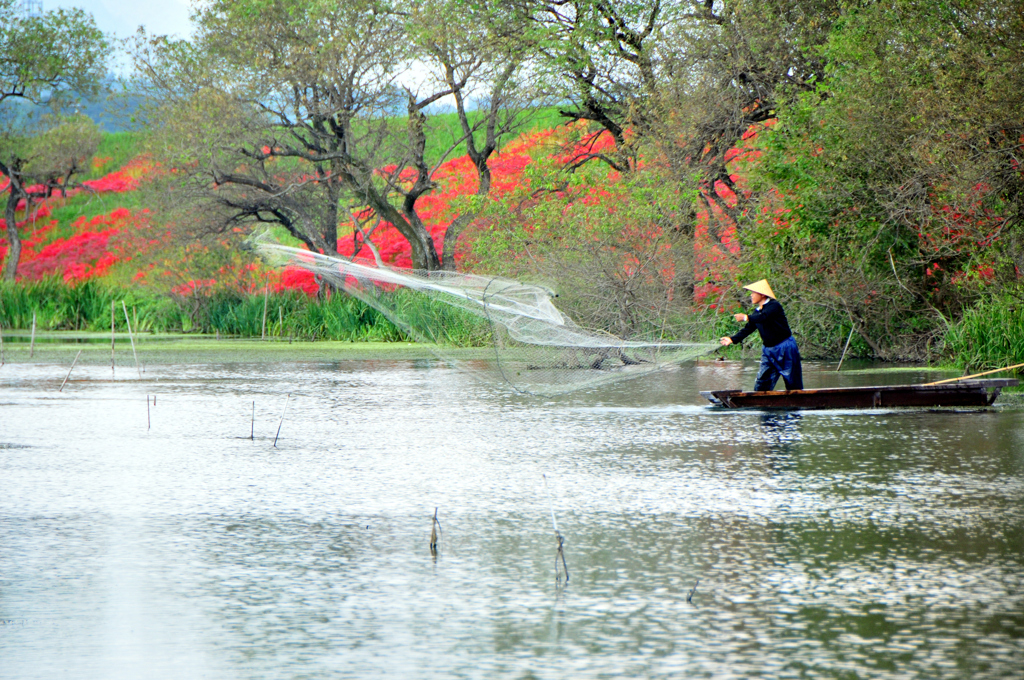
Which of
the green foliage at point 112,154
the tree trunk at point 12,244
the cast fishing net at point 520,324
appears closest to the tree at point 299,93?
the cast fishing net at point 520,324

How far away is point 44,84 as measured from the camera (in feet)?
158

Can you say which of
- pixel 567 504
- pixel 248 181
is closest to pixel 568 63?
pixel 248 181

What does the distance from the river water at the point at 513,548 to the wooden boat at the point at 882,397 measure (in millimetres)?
608

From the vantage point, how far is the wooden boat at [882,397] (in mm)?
14234

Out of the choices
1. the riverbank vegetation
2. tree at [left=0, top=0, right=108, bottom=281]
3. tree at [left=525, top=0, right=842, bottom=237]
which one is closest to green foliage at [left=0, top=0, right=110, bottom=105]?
tree at [left=0, top=0, right=108, bottom=281]

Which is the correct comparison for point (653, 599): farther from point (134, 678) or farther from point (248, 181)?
point (248, 181)

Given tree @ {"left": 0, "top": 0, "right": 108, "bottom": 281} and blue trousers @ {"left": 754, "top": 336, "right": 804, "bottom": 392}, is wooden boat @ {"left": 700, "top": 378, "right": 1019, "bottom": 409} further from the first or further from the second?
tree @ {"left": 0, "top": 0, "right": 108, "bottom": 281}

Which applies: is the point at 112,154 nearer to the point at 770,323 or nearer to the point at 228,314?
the point at 228,314

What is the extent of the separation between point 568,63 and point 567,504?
21054 mm

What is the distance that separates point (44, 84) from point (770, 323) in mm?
40642

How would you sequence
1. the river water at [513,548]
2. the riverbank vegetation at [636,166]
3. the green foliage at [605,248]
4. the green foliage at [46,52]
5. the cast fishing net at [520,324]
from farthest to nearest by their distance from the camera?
the green foliage at [46,52] → the green foliage at [605,248] → the riverbank vegetation at [636,166] → the cast fishing net at [520,324] → the river water at [513,548]

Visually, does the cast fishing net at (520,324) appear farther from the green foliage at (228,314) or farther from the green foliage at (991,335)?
the green foliage at (228,314)

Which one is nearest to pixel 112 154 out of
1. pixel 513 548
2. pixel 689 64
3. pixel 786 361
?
pixel 689 64

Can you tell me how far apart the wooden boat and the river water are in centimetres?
61
